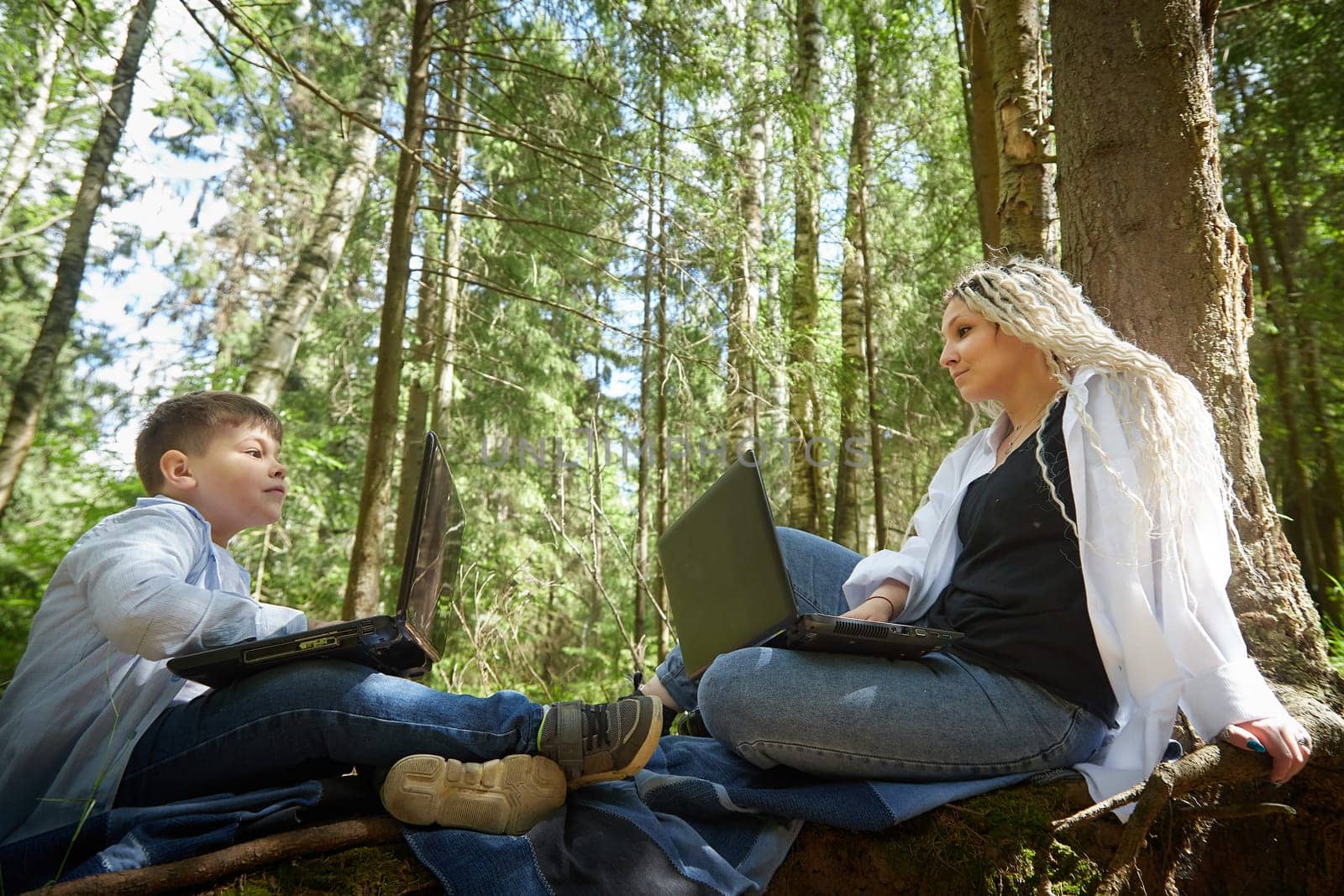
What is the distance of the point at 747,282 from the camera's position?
643cm

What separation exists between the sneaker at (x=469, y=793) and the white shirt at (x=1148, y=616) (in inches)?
47.5

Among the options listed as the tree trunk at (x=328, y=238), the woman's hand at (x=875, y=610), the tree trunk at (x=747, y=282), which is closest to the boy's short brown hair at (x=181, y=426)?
the woman's hand at (x=875, y=610)

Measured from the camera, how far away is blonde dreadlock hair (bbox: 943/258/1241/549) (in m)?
1.83

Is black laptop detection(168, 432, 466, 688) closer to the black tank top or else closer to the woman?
the woman

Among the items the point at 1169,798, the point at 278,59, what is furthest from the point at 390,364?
the point at 1169,798

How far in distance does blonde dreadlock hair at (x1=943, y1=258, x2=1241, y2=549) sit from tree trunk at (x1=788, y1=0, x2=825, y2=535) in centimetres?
407

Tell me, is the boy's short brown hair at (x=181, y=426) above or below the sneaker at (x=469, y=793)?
above

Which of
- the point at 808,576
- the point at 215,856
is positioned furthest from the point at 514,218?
the point at 215,856

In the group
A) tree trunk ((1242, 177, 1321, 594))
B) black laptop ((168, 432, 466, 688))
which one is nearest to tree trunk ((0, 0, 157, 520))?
black laptop ((168, 432, 466, 688))

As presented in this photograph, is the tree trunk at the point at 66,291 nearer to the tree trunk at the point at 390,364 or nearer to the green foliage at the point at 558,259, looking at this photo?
the green foliage at the point at 558,259

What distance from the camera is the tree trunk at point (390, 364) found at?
183 inches

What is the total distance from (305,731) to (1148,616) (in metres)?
1.78

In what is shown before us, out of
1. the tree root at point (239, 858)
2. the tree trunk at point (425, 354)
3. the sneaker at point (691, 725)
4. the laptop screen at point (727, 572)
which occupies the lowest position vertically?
the sneaker at point (691, 725)

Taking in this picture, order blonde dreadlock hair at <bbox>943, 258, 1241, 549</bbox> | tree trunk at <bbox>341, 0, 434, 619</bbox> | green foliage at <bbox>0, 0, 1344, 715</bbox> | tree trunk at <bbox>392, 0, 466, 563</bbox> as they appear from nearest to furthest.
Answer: blonde dreadlock hair at <bbox>943, 258, 1241, 549</bbox> < tree trunk at <bbox>341, 0, 434, 619</bbox> < green foliage at <bbox>0, 0, 1344, 715</bbox> < tree trunk at <bbox>392, 0, 466, 563</bbox>
